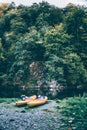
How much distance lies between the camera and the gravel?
7.50 meters

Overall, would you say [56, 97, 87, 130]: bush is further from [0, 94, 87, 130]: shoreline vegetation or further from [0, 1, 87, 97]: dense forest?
[0, 1, 87, 97]: dense forest

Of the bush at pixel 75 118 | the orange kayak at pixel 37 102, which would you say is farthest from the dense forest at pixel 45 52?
the bush at pixel 75 118

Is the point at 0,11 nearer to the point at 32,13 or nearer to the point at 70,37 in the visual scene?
the point at 32,13

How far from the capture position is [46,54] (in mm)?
13148

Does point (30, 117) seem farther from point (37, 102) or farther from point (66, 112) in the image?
point (37, 102)

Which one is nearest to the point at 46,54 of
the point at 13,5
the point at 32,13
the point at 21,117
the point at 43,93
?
the point at 43,93

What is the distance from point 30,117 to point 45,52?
4.95 metres

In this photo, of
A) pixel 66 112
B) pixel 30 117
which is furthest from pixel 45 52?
pixel 66 112

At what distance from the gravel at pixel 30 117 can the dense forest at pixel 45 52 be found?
200 centimetres

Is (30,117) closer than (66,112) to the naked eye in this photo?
No

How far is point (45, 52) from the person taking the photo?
44.0 ft

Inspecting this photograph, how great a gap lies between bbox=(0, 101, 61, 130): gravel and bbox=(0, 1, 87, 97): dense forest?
6.56 feet

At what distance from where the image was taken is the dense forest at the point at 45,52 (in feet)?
42.2

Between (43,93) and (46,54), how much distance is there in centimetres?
136
